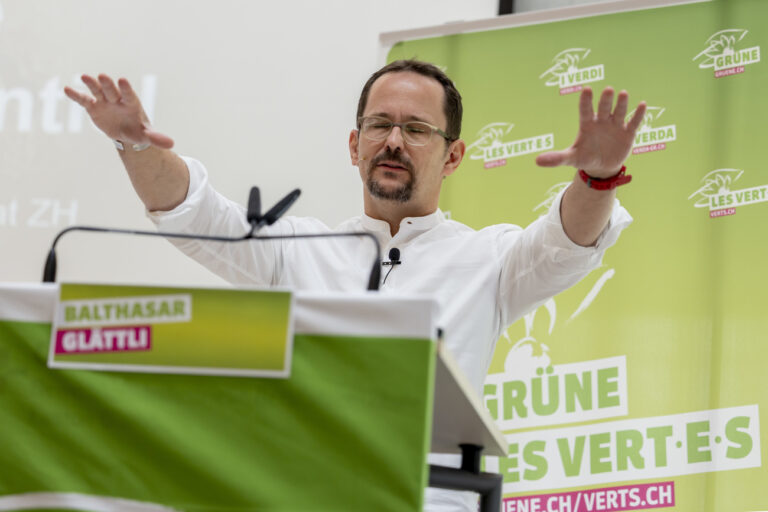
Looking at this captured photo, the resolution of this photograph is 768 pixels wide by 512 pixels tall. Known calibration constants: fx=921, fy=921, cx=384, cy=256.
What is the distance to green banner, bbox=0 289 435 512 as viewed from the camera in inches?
36.0

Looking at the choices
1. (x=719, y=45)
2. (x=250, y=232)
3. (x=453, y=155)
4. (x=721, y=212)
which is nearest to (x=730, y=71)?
(x=719, y=45)

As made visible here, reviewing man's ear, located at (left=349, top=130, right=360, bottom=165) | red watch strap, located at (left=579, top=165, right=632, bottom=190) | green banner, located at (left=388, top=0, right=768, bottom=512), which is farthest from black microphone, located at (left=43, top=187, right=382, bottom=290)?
green banner, located at (left=388, top=0, right=768, bottom=512)

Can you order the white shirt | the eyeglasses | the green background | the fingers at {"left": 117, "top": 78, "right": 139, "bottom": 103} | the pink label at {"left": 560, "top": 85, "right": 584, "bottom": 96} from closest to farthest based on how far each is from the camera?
1. the green background
2. the fingers at {"left": 117, "top": 78, "right": 139, "bottom": 103}
3. the white shirt
4. the eyeglasses
5. the pink label at {"left": 560, "top": 85, "right": 584, "bottom": 96}

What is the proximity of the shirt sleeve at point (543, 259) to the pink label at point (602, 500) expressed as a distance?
1.17 meters

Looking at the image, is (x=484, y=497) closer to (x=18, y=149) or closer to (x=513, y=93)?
(x=513, y=93)

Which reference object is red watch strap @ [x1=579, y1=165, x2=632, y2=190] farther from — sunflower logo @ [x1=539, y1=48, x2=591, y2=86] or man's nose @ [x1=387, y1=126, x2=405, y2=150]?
sunflower logo @ [x1=539, y1=48, x2=591, y2=86]

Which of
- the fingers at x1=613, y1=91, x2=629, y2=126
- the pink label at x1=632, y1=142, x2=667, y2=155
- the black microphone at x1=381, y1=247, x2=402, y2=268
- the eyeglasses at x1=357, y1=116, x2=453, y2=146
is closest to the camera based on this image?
the fingers at x1=613, y1=91, x2=629, y2=126

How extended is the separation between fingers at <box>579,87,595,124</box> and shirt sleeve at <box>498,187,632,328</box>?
0.88ft

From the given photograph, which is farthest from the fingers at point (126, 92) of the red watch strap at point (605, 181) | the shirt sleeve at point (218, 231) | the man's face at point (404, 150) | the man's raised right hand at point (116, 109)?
the red watch strap at point (605, 181)

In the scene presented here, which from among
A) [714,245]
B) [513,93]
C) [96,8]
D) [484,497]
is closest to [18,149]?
[96,8]

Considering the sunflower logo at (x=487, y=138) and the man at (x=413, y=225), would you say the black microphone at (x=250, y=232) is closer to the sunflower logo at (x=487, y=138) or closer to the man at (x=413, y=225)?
the man at (x=413, y=225)

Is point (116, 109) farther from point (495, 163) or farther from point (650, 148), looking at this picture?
point (650, 148)

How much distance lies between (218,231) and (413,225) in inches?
17.1

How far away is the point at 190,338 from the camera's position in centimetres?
97
